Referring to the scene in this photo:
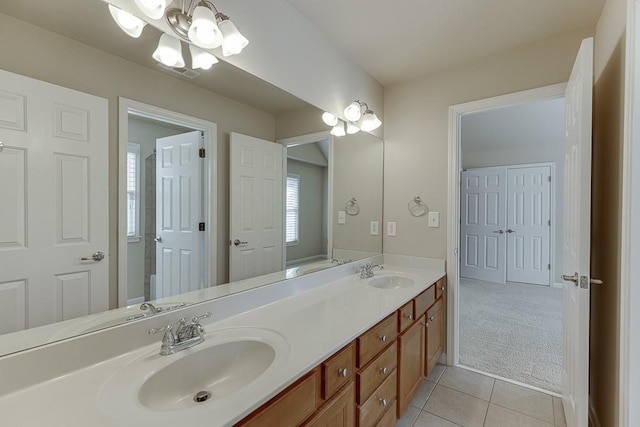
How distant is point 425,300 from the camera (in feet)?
6.47

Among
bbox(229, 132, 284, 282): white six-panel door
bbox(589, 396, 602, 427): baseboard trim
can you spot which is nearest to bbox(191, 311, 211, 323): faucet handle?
bbox(229, 132, 284, 282): white six-panel door

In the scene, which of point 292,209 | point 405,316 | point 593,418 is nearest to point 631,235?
point 405,316

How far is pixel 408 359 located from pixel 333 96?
5.80 ft

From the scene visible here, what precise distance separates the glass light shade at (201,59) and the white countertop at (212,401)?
111 cm

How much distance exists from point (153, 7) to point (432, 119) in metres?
2.09

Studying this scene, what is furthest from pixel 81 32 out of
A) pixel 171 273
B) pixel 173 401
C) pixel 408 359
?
pixel 408 359

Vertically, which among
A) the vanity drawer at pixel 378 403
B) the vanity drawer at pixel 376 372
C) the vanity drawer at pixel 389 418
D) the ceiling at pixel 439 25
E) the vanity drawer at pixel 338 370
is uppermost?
the ceiling at pixel 439 25

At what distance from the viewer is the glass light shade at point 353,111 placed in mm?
2197

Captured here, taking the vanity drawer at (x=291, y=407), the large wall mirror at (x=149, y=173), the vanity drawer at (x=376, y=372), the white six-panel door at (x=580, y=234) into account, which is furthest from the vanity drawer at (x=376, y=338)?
the white six-panel door at (x=580, y=234)

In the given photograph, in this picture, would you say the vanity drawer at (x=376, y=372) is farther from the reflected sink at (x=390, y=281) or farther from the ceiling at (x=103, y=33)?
the ceiling at (x=103, y=33)

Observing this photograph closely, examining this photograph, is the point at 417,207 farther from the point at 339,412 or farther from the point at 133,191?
the point at 133,191

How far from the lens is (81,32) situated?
0.97 m

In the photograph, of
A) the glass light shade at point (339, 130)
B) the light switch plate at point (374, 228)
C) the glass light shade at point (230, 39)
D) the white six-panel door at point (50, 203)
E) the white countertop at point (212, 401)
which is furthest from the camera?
the light switch plate at point (374, 228)

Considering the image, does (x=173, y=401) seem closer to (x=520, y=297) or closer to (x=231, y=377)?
(x=231, y=377)
